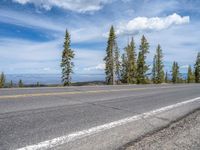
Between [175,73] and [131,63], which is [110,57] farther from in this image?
[175,73]

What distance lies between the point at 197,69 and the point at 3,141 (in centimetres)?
9219

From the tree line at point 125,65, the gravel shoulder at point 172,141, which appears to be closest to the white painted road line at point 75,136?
the gravel shoulder at point 172,141

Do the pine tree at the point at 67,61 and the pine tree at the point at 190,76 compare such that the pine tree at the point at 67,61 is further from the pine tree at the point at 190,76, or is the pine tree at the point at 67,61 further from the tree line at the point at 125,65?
the pine tree at the point at 190,76

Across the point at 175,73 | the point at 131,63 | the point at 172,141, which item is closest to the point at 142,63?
the point at 131,63

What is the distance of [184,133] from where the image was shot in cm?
550

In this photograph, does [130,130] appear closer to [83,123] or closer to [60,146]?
[83,123]

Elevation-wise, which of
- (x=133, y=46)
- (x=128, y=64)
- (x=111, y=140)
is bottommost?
(x=111, y=140)

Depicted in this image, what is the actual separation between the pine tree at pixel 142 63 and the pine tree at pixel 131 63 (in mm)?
1307

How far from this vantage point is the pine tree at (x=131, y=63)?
199 ft

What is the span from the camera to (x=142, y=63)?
61.3 m

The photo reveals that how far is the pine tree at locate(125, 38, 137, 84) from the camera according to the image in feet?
199

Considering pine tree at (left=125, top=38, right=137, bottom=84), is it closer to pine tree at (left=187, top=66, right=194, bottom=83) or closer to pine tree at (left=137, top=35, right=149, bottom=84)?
pine tree at (left=137, top=35, right=149, bottom=84)

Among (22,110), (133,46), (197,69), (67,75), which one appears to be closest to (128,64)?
(133,46)

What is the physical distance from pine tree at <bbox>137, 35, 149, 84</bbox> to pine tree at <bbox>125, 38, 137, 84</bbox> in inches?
51.5
